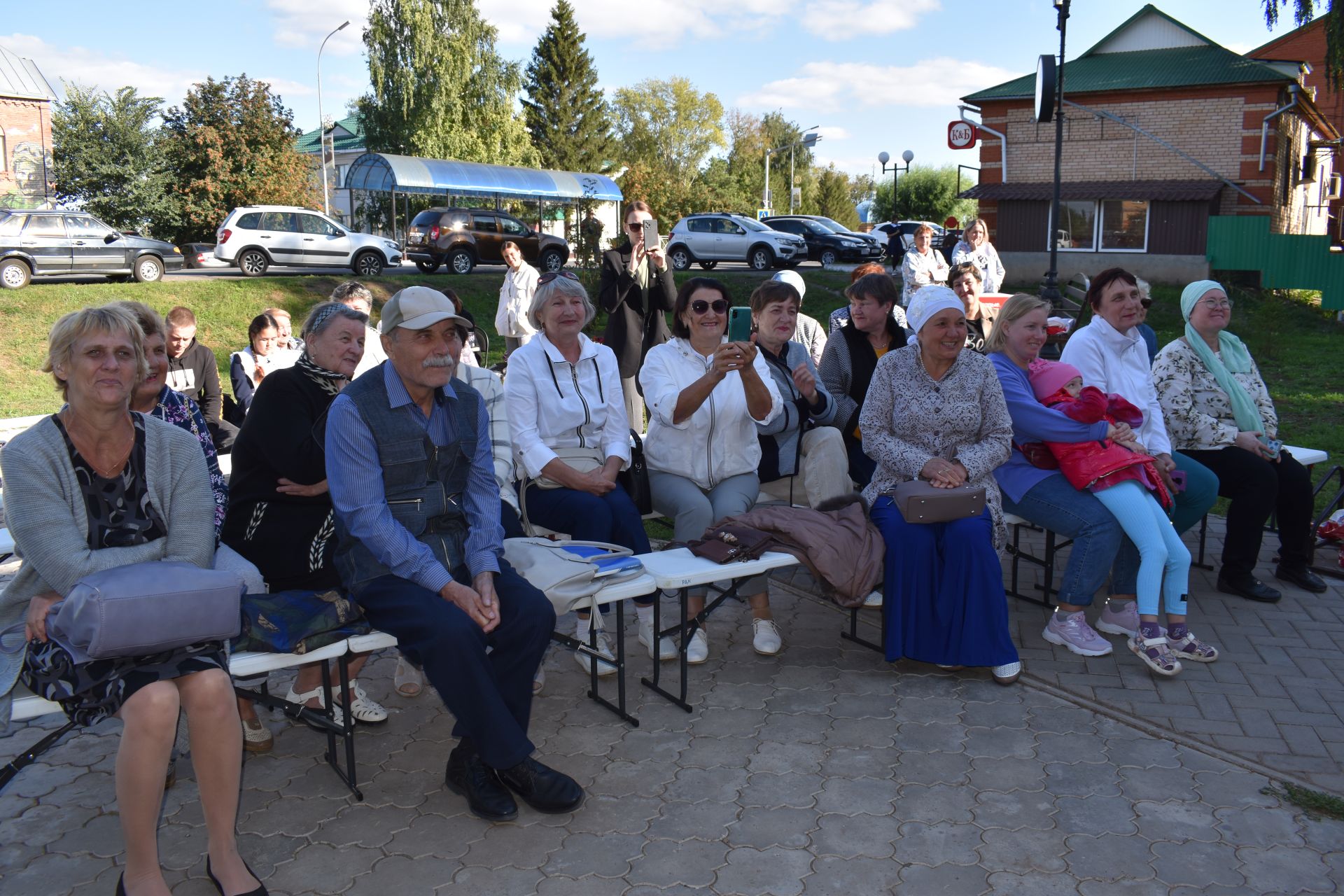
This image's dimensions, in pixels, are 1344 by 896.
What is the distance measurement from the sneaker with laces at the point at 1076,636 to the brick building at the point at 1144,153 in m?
21.3

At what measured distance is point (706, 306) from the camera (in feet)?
15.7

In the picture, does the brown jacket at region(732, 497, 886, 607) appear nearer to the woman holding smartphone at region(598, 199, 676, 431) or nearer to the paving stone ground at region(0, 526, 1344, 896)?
the paving stone ground at region(0, 526, 1344, 896)

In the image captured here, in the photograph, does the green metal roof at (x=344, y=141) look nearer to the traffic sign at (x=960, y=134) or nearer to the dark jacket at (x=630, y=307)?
the traffic sign at (x=960, y=134)

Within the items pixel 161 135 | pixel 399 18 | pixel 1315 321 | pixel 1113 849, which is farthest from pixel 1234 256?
pixel 399 18

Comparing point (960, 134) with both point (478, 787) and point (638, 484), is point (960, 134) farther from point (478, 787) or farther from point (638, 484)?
point (478, 787)

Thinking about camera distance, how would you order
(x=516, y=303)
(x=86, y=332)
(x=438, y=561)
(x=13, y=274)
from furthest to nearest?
1. (x=13, y=274)
2. (x=516, y=303)
3. (x=438, y=561)
4. (x=86, y=332)

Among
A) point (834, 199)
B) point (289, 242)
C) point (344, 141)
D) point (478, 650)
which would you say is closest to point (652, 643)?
point (478, 650)

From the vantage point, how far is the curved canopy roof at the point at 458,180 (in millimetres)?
29484

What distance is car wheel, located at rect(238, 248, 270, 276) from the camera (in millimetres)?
20438

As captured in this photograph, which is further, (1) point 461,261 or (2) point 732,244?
(2) point 732,244

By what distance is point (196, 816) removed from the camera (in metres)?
3.25

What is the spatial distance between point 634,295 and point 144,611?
5.39 m

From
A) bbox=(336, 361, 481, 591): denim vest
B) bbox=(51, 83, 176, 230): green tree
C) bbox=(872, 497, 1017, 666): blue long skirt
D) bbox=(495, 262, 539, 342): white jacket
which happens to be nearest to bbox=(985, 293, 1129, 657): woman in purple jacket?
bbox=(872, 497, 1017, 666): blue long skirt

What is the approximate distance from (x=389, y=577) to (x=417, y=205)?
3336 cm
